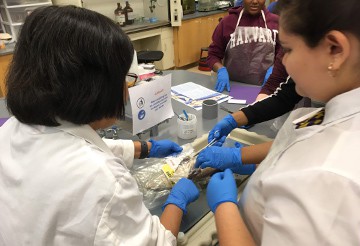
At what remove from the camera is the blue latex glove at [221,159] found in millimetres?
1071

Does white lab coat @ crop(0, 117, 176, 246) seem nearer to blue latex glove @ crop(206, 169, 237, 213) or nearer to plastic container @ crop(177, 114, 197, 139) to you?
blue latex glove @ crop(206, 169, 237, 213)

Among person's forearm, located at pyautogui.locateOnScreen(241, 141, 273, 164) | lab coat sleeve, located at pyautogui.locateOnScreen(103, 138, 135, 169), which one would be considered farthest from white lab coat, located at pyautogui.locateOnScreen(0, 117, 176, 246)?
person's forearm, located at pyautogui.locateOnScreen(241, 141, 273, 164)

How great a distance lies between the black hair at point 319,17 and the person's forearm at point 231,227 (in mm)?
436

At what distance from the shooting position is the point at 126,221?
648 mm

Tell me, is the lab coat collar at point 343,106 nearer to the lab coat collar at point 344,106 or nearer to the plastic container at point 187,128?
the lab coat collar at point 344,106

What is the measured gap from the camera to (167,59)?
172 inches

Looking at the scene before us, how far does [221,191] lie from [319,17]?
53 cm

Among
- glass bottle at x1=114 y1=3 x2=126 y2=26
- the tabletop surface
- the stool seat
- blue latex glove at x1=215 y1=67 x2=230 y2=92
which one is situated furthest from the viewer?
glass bottle at x1=114 y1=3 x2=126 y2=26

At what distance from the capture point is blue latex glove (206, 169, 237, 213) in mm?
821

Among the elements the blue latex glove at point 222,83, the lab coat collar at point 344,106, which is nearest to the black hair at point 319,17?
the lab coat collar at point 344,106

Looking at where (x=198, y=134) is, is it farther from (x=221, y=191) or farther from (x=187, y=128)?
(x=221, y=191)

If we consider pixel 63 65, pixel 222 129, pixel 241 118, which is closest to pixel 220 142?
pixel 222 129

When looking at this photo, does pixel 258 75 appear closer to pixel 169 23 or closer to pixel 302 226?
pixel 302 226

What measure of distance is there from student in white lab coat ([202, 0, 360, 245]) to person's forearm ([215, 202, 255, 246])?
0.42 feet
